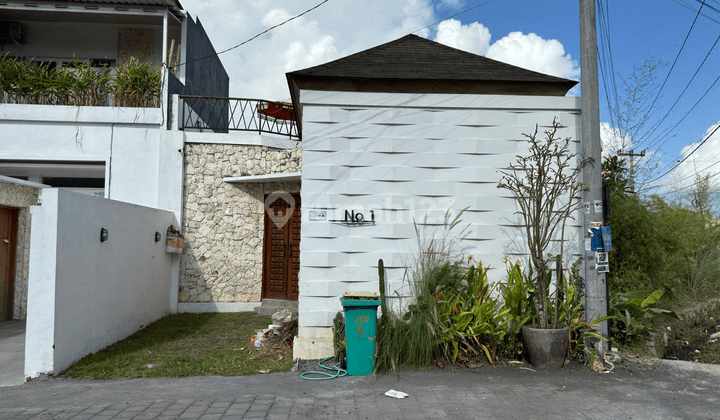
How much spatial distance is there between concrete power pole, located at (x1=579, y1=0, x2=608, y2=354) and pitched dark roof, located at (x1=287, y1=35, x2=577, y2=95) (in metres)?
0.55

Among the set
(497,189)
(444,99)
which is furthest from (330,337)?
(444,99)

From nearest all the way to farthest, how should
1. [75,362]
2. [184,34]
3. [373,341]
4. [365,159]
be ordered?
[373,341], [75,362], [365,159], [184,34]

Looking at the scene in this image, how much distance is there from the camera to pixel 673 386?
15.5ft

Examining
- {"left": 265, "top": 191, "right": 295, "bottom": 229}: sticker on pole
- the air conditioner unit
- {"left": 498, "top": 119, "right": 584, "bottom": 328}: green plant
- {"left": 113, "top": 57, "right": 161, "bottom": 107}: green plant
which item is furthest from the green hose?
the air conditioner unit

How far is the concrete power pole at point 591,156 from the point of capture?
559cm

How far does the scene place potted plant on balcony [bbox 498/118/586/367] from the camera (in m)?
5.28

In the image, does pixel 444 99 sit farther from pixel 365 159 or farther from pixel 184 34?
pixel 184 34

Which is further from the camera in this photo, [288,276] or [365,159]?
[288,276]

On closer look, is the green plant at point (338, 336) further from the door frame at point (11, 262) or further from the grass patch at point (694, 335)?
the door frame at point (11, 262)

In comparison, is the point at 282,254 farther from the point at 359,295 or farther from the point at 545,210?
the point at 545,210

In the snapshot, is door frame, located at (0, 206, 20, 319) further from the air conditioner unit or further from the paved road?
the air conditioner unit

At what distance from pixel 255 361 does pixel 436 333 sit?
7.34ft

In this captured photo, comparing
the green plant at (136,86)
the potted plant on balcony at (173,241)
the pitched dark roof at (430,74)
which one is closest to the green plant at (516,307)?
the pitched dark roof at (430,74)

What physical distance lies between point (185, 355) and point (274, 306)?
346cm
